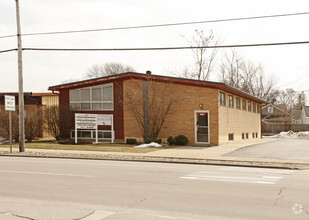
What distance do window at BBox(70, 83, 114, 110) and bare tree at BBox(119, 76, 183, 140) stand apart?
5.06 feet

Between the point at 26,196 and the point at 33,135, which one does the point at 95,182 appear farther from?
the point at 33,135

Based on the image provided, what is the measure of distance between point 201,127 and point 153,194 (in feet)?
49.1

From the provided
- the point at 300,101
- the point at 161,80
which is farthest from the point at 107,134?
the point at 300,101

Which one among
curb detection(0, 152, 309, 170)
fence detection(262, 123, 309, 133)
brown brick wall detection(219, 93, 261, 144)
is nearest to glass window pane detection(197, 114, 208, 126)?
brown brick wall detection(219, 93, 261, 144)

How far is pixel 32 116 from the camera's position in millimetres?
24938

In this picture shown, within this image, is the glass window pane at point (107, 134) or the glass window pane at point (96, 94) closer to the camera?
the glass window pane at point (107, 134)

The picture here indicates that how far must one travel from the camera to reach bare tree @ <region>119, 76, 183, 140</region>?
23109 millimetres

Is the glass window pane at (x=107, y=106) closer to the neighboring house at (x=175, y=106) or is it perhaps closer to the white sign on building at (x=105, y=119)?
the neighboring house at (x=175, y=106)

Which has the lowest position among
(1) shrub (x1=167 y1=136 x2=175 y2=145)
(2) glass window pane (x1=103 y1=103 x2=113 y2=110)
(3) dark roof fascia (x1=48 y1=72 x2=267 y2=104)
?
(1) shrub (x1=167 y1=136 x2=175 y2=145)

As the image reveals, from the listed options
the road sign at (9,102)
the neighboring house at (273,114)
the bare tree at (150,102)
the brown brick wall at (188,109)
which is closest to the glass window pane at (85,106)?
the bare tree at (150,102)

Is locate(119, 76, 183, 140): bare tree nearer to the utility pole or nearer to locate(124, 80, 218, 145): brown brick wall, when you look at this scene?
locate(124, 80, 218, 145): brown brick wall

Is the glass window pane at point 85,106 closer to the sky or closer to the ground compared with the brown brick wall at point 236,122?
closer to the sky

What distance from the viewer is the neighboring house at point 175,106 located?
72.8 feet

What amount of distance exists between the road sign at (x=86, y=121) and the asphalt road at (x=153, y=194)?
11840 mm
